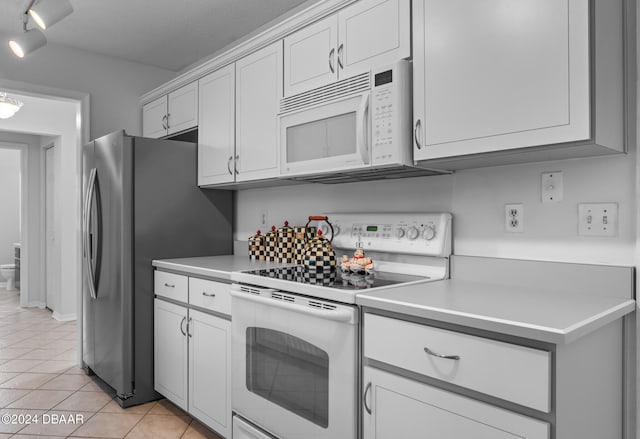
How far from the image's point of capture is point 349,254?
2342 millimetres

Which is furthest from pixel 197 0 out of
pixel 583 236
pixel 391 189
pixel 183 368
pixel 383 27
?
pixel 583 236

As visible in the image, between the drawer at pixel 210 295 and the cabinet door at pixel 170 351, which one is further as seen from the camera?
the cabinet door at pixel 170 351

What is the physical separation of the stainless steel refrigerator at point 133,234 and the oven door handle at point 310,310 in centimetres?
99

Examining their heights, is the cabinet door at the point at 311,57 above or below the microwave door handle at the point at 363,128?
above

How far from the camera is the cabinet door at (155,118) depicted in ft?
10.8

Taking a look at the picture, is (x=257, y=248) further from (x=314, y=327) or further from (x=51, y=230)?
(x=51, y=230)

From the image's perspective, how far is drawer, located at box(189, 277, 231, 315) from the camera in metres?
2.17

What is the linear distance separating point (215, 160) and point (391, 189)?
3.84ft

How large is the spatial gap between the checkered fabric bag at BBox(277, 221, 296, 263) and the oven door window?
669mm

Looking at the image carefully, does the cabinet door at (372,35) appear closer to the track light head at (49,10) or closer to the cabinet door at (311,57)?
the cabinet door at (311,57)

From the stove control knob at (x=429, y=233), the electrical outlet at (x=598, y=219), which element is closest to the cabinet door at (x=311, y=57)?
the stove control knob at (x=429, y=233)

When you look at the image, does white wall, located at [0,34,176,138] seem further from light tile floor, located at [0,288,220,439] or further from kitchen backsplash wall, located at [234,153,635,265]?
kitchen backsplash wall, located at [234,153,635,265]

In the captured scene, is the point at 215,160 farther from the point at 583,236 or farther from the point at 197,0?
the point at 583,236

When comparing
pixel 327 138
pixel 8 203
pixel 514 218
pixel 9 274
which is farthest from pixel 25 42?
pixel 8 203
